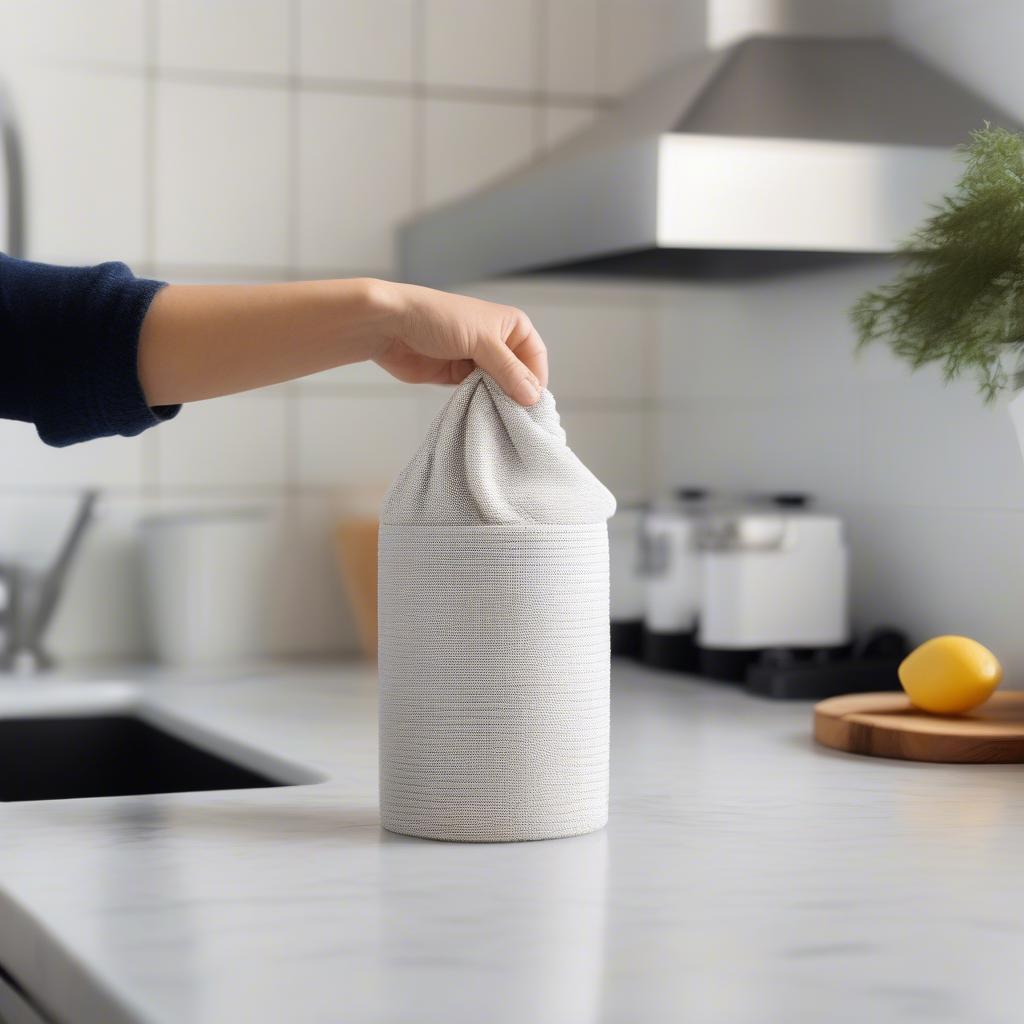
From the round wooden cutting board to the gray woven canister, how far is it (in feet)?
1.39

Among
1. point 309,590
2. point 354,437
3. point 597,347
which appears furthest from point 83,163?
point 597,347

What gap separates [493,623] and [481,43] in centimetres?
142

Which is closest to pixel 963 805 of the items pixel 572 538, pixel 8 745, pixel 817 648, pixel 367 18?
pixel 572 538

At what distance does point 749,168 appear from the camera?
1.51m

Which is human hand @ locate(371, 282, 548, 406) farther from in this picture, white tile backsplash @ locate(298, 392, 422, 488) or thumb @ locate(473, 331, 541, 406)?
white tile backsplash @ locate(298, 392, 422, 488)

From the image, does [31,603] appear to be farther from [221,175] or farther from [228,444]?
[221,175]

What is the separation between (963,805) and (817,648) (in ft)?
2.13

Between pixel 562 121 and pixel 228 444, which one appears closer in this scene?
pixel 228 444

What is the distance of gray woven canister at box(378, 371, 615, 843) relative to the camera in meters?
0.95

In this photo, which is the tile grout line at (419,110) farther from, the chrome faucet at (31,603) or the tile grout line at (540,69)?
the chrome faucet at (31,603)

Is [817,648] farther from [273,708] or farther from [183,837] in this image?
[183,837]

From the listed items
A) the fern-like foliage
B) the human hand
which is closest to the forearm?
the human hand

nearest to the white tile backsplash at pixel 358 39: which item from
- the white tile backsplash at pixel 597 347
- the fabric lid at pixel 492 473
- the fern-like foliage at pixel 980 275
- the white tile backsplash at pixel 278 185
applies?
the white tile backsplash at pixel 278 185

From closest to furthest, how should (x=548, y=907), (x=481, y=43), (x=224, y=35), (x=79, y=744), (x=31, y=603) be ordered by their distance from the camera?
1. (x=548, y=907)
2. (x=79, y=744)
3. (x=31, y=603)
4. (x=224, y=35)
5. (x=481, y=43)
